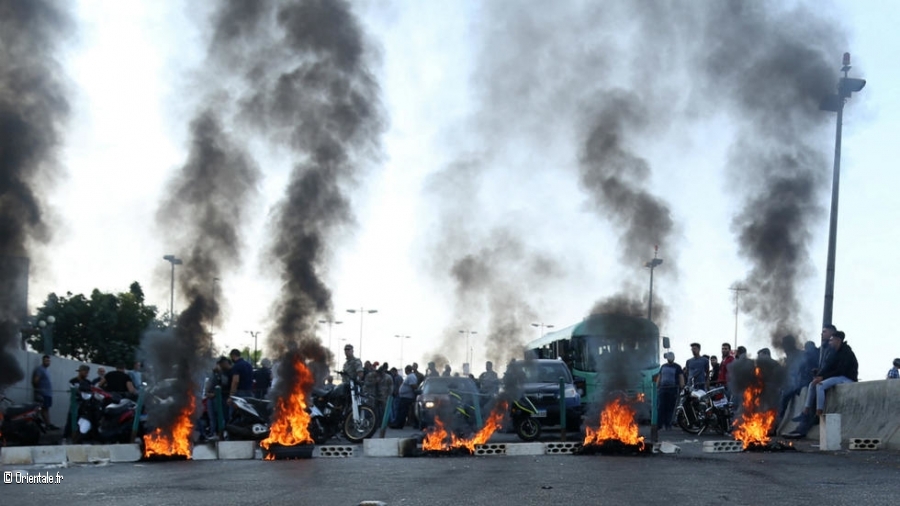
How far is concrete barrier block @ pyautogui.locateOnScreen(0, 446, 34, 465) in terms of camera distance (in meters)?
16.2

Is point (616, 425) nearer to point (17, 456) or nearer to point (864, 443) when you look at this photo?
point (864, 443)

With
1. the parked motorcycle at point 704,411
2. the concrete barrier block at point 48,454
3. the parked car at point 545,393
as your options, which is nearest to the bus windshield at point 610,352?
the parked car at point 545,393

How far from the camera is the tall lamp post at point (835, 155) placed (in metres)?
20.8

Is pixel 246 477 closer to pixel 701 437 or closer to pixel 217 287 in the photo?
pixel 217 287

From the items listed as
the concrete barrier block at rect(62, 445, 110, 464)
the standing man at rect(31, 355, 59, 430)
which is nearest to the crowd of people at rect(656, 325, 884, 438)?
the concrete barrier block at rect(62, 445, 110, 464)

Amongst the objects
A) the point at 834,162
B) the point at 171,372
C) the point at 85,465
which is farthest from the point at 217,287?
the point at 834,162

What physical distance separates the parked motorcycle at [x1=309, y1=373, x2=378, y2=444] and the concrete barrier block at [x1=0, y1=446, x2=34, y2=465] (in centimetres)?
507

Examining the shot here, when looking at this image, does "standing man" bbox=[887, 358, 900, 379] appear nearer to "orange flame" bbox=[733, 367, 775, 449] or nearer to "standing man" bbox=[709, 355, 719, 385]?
"standing man" bbox=[709, 355, 719, 385]

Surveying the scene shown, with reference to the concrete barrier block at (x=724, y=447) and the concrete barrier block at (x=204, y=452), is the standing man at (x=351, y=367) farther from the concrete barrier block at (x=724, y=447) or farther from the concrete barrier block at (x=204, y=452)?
the concrete barrier block at (x=724, y=447)

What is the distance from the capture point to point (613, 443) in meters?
16.2

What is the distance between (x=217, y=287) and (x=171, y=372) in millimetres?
2387

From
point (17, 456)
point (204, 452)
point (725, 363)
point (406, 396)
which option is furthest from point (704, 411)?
point (17, 456)

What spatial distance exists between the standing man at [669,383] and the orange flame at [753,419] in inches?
211

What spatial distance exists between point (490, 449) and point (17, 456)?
678 centimetres
